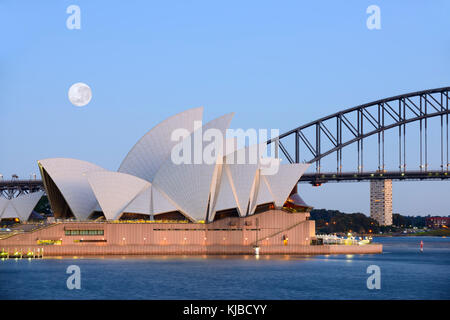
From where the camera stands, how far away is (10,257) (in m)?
82.9

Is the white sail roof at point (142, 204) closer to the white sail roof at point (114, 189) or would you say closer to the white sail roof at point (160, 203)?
the white sail roof at point (114, 189)

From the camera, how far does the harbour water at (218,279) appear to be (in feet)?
162

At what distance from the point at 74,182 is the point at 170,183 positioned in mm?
12078

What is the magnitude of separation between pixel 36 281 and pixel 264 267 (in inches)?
860

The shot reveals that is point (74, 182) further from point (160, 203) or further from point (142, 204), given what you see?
point (160, 203)

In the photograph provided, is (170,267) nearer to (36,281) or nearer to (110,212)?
(36,281)

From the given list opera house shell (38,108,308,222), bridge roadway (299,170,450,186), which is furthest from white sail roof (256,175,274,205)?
bridge roadway (299,170,450,186)

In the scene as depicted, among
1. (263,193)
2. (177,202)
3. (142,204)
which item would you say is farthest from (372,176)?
(142,204)

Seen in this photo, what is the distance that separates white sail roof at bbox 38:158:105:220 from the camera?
Answer: 8644 cm

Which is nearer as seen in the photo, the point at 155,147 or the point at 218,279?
the point at 218,279

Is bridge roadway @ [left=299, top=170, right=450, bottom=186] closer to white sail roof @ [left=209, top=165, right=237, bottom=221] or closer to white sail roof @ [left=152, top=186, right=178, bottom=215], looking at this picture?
white sail roof @ [left=209, top=165, right=237, bottom=221]

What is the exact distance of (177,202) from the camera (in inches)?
3378
